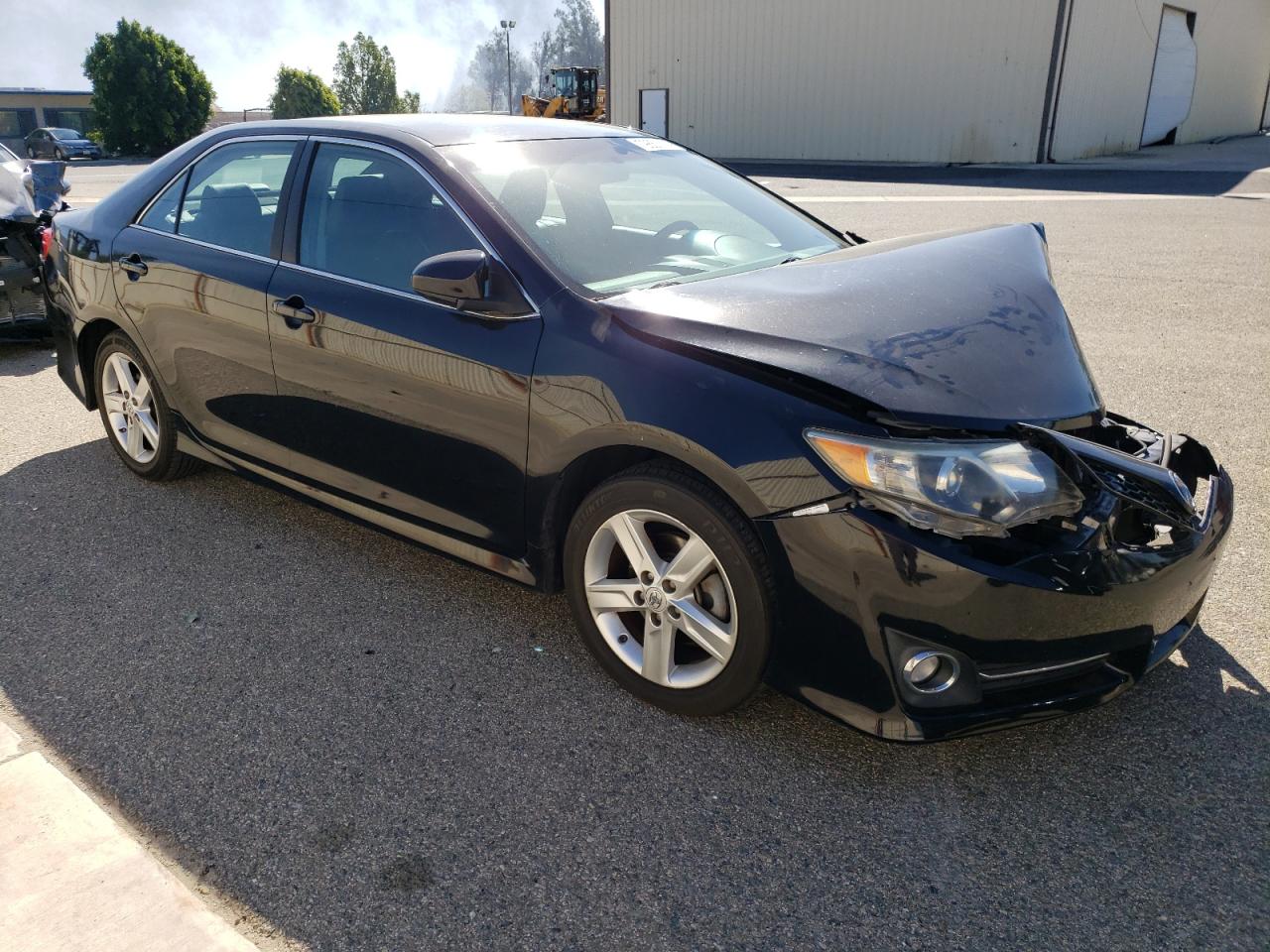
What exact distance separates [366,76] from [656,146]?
8704cm

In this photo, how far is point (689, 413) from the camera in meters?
2.55

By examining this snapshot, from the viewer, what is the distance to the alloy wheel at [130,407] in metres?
4.48

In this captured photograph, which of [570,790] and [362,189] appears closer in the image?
[570,790]

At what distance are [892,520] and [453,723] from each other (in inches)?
54.2

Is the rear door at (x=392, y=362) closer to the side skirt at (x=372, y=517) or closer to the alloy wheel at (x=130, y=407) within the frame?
the side skirt at (x=372, y=517)

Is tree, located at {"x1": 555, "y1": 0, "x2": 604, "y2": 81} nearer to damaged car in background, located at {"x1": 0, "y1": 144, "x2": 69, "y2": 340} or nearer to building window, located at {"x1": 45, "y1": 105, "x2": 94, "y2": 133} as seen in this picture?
building window, located at {"x1": 45, "y1": 105, "x2": 94, "y2": 133}

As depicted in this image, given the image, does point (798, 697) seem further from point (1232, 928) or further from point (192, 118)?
point (192, 118)

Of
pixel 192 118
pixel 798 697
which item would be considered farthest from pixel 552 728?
pixel 192 118

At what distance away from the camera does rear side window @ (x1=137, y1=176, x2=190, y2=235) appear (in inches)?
165

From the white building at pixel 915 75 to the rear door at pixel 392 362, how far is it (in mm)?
27106

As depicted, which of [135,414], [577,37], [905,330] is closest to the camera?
[905,330]

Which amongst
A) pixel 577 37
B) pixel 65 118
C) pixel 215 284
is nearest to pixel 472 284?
pixel 215 284

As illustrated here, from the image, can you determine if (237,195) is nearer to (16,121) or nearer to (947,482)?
(947,482)

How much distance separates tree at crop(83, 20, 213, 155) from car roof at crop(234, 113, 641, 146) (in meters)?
44.3
